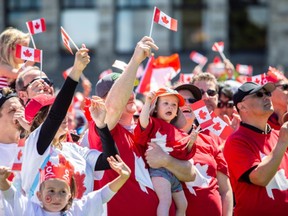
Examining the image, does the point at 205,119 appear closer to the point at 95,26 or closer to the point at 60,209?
the point at 60,209

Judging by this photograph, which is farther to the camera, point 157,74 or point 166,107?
point 157,74

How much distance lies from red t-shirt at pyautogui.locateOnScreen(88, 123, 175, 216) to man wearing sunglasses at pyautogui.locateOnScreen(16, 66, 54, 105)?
0.64 metres

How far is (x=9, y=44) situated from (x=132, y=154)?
79.5 inches

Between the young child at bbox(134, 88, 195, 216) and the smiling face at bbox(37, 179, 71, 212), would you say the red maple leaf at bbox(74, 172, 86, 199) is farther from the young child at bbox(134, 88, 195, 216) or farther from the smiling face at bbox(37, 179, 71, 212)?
the young child at bbox(134, 88, 195, 216)

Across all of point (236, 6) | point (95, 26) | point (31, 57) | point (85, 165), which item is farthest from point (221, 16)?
point (85, 165)

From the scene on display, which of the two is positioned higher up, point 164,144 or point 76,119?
point 164,144

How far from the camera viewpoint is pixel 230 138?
6406 mm

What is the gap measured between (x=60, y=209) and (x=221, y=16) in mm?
15918

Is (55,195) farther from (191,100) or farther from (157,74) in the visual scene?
(157,74)

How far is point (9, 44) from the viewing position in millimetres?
7273

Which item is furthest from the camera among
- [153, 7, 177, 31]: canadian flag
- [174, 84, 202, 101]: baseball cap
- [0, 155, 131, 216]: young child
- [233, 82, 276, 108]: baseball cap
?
[174, 84, 202, 101]: baseball cap

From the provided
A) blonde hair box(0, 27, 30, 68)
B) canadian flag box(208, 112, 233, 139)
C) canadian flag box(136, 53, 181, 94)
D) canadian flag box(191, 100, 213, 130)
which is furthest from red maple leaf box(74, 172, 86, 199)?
canadian flag box(136, 53, 181, 94)

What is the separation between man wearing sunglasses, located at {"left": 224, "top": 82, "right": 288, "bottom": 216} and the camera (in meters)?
6.12

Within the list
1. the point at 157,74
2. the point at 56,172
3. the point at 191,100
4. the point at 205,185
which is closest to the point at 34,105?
the point at 56,172
